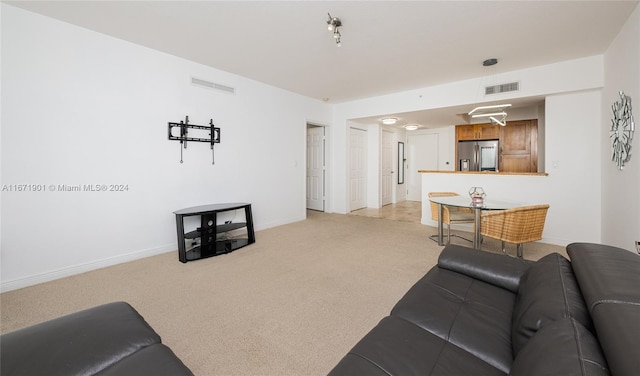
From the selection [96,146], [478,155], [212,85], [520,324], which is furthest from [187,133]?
[478,155]

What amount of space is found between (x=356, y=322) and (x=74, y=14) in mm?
4066

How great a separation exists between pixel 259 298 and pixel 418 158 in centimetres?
725

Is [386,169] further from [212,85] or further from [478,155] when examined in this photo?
[212,85]

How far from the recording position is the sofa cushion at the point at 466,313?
1082mm

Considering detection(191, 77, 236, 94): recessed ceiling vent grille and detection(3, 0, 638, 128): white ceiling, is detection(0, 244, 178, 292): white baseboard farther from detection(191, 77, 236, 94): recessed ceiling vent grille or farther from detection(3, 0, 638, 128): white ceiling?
detection(3, 0, 638, 128): white ceiling

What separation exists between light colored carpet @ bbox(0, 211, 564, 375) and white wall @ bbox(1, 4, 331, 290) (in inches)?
15.1

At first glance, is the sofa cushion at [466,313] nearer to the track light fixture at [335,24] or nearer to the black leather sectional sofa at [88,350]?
the black leather sectional sofa at [88,350]

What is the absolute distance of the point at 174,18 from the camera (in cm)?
277

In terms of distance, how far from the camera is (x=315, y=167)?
22.2 ft

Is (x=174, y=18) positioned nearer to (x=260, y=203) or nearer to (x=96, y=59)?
(x=96, y=59)

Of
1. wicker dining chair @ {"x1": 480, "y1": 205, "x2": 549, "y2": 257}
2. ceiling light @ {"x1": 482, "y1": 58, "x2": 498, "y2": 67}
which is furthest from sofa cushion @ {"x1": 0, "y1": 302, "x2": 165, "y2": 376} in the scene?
ceiling light @ {"x1": 482, "y1": 58, "x2": 498, "y2": 67}

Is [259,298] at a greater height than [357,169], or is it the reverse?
[357,169]

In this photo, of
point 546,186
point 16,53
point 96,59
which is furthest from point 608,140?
point 16,53

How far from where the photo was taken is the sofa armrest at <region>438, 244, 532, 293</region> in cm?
154
